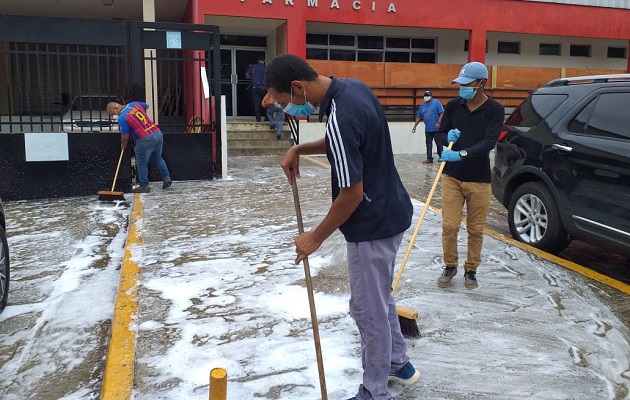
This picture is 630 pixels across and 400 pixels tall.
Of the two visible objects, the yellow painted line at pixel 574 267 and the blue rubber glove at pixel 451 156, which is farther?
the yellow painted line at pixel 574 267

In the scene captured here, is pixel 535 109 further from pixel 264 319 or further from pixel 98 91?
pixel 98 91

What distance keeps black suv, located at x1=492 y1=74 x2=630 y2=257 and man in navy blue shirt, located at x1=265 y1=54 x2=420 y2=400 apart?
2.71m

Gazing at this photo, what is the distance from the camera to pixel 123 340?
11.5 feet

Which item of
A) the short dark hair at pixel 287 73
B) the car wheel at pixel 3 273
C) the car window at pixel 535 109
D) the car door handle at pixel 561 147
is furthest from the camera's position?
the car window at pixel 535 109

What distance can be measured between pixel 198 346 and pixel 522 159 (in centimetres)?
375

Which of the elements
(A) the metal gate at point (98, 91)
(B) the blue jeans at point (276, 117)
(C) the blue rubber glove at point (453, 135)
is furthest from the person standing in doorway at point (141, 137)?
(C) the blue rubber glove at point (453, 135)

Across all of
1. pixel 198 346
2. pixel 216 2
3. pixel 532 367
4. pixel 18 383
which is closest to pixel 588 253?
pixel 532 367

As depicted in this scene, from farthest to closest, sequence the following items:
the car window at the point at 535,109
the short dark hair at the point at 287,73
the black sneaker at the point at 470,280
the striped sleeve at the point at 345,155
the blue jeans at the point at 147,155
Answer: the blue jeans at the point at 147,155
the car window at the point at 535,109
the black sneaker at the point at 470,280
the short dark hair at the point at 287,73
the striped sleeve at the point at 345,155

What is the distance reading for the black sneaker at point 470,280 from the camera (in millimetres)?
4418

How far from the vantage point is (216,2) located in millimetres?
13836

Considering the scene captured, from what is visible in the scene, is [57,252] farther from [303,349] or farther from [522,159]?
[522,159]

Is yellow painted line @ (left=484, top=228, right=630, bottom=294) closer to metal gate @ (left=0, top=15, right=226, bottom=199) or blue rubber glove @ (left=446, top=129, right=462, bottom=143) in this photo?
blue rubber glove @ (left=446, top=129, right=462, bottom=143)

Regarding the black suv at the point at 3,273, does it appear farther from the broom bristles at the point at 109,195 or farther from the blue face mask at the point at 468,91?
the broom bristles at the point at 109,195

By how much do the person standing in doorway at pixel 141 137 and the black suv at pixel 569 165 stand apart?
17.2 ft
